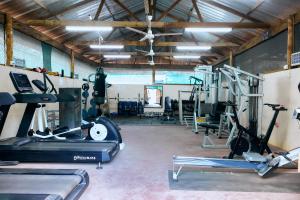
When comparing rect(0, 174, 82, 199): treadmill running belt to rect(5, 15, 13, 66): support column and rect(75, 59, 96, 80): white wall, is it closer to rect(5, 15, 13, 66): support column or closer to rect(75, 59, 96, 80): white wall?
rect(5, 15, 13, 66): support column

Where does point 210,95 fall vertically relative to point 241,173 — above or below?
above

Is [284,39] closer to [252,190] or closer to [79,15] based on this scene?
[252,190]

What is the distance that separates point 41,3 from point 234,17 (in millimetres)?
5125

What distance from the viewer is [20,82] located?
14.6ft

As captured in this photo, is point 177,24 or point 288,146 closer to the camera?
point 288,146

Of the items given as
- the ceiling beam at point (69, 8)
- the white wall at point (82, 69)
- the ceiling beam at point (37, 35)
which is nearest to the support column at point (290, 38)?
the ceiling beam at point (69, 8)

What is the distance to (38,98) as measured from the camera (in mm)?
4297

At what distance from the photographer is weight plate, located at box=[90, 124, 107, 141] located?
505 cm

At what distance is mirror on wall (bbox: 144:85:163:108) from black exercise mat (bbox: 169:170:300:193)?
33.6 feet

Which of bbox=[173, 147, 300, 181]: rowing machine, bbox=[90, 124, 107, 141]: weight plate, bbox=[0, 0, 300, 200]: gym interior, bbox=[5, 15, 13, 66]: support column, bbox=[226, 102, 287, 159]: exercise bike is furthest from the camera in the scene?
bbox=[5, 15, 13, 66]: support column

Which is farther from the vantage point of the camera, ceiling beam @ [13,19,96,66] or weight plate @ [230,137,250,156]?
ceiling beam @ [13,19,96,66]

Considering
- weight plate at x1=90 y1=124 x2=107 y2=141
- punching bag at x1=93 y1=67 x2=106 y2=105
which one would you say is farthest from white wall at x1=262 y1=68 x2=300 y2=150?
punching bag at x1=93 y1=67 x2=106 y2=105

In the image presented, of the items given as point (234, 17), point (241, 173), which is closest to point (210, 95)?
point (234, 17)

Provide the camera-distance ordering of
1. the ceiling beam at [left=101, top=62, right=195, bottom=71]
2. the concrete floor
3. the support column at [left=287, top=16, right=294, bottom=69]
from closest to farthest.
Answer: the concrete floor < the support column at [left=287, top=16, right=294, bottom=69] < the ceiling beam at [left=101, top=62, right=195, bottom=71]
